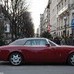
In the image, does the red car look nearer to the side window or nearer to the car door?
the car door

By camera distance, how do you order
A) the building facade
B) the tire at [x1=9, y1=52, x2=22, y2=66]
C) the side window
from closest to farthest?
the tire at [x1=9, y1=52, x2=22, y2=66] < the side window < the building facade

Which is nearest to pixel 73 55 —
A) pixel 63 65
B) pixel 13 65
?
pixel 63 65

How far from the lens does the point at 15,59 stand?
15.1 meters

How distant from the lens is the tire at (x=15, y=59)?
594 inches

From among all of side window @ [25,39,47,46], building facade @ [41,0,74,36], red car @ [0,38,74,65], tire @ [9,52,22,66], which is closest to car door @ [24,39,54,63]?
red car @ [0,38,74,65]

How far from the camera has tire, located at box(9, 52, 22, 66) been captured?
15.1 m

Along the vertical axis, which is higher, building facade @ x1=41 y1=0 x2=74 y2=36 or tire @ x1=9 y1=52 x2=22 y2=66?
building facade @ x1=41 y1=0 x2=74 y2=36

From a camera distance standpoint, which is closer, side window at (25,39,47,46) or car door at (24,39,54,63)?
car door at (24,39,54,63)

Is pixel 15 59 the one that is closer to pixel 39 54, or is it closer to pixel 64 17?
pixel 39 54

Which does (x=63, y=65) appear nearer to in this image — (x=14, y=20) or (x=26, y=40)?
(x=26, y=40)

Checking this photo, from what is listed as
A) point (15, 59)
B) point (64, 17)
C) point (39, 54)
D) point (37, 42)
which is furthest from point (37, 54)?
point (64, 17)

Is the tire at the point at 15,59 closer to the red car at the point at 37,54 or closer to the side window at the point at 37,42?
the red car at the point at 37,54
